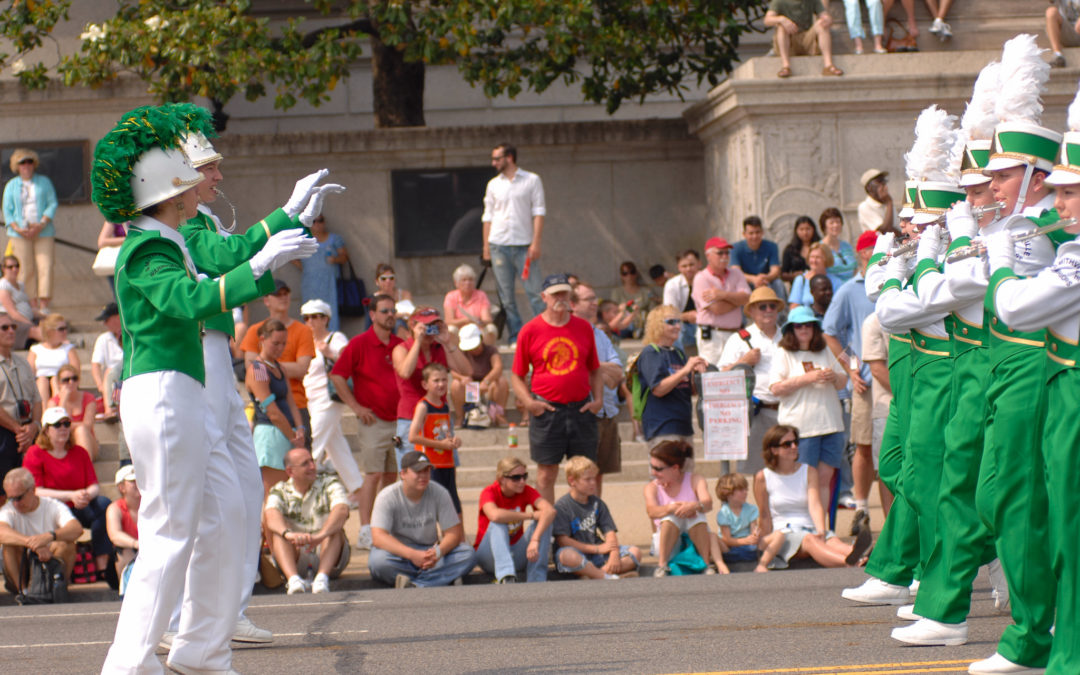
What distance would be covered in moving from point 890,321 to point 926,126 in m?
1.27

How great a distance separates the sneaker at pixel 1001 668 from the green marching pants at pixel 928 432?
1176mm

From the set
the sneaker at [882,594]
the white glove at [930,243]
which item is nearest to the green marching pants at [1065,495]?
the white glove at [930,243]

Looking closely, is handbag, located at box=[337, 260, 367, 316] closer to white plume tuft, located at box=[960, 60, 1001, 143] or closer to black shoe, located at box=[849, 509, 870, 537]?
black shoe, located at box=[849, 509, 870, 537]

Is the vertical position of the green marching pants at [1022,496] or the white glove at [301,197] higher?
the white glove at [301,197]

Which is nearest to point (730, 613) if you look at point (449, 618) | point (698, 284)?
point (449, 618)

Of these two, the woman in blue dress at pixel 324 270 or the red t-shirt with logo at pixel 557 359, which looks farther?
the woman in blue dress at pixel 324 270

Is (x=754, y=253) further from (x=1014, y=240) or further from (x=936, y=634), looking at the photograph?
(x=1014, y=240)

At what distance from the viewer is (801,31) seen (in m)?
16.9

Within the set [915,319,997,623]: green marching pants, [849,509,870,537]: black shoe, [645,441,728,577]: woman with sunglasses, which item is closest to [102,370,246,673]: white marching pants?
[915,319,997,623]: green marching pants

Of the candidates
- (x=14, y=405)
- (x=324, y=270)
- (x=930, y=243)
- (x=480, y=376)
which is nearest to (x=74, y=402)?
(x=14, y=405)

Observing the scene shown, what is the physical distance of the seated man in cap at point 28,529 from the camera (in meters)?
10.7

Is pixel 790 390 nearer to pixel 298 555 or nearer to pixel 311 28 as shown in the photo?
pixel 298 555

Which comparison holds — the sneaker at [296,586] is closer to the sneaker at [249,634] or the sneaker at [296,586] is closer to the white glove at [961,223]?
the sneaker at [249,634]

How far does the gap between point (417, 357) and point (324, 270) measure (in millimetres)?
5765
